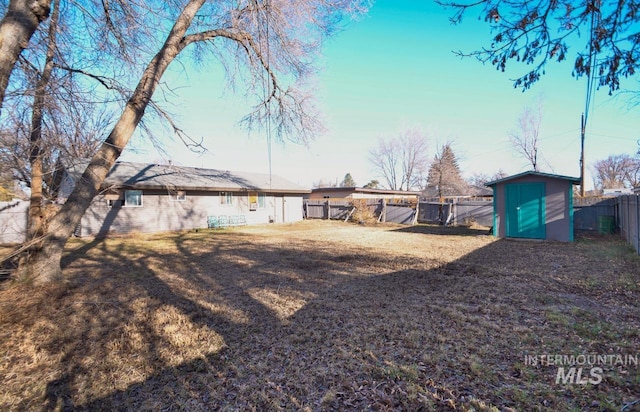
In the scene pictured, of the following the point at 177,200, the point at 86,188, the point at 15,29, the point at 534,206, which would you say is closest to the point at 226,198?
the point at 177,200

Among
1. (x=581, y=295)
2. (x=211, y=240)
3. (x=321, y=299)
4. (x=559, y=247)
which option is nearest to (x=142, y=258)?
(x=211, y=240)

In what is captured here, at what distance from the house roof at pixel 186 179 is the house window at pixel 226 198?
570 mm

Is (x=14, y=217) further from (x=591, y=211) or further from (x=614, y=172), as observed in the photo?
(x=614, y=172)

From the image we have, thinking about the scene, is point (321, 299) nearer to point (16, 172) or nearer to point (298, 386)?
point (298, 386)

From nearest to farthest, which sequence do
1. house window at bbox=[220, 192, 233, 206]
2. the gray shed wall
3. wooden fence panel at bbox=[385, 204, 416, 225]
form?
1. the gray shed wall
2. house window at bbox=[220, 192, 233, 206]
3. wooden fence panel at bbox=[385, 204, 416, 225]

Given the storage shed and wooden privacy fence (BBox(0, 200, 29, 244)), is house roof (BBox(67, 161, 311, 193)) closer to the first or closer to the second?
wooden privacy fence (BBox(0, 200, 29, 244))

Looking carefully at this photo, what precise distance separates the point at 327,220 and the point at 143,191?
471 inches

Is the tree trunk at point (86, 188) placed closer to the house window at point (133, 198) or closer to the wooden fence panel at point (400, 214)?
the house window at point (133, 198)

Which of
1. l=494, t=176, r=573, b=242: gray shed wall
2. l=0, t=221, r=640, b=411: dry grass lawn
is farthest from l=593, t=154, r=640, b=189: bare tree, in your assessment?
l=0, t=221, r=640, b=411: dry grass lawn

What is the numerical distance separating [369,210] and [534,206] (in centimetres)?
1074

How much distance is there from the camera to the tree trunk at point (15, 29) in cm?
319

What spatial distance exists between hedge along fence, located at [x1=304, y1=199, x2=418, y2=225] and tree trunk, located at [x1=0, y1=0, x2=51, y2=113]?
17997 millimetres

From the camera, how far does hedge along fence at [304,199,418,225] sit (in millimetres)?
19609

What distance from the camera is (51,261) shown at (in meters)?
5.73
